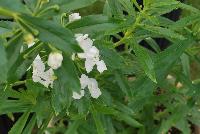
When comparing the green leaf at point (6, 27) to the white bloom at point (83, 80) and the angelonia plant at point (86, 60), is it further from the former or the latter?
the white bloom at point (83, 80)

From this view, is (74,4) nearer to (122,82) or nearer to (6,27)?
(6,27)

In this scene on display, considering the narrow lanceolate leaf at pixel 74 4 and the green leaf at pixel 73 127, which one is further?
the green leaf at pixel 73 127

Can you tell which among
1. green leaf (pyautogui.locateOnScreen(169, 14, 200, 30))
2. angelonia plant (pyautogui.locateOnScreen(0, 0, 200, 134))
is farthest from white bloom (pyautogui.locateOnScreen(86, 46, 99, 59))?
green leaf (pyautogui.locateOnScreen(169, 14, 200, 30))

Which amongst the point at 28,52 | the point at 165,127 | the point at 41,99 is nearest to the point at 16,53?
the point at 28,52

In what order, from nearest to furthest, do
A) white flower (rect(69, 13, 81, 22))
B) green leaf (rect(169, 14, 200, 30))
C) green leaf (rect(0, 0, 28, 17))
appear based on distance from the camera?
green leaf (rect(0, 0, 28, 17))
white flower (rect(69, 13, 81, 22))
green leaf (rect(169, 14, 200, 30))

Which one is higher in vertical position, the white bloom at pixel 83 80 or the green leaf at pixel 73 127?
the white bloom at pixel 83 80

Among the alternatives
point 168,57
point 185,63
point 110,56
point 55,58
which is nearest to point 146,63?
point 110,56

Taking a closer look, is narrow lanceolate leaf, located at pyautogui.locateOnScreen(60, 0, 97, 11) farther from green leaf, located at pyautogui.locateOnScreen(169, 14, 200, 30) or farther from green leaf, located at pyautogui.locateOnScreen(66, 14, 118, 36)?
green leaf, located at pyautogui.locateOnScreen(169, 14, 200, 30)

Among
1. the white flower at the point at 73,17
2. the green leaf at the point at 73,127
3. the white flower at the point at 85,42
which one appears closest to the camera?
the white flower at the point at 85,42

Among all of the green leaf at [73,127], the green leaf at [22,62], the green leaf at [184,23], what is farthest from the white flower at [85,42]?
the green leaf at [73,127]
